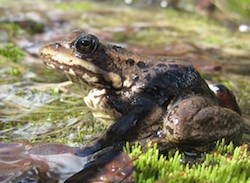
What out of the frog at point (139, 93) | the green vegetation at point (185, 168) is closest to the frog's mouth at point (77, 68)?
the frog at point (139, 93)

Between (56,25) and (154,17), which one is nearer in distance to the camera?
(56,25)

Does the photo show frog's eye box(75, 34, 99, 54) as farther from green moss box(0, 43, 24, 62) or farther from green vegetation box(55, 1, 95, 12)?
green vegetation box(55, 1, 95, 12)

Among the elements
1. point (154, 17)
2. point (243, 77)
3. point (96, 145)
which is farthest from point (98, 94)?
point (154, 17)

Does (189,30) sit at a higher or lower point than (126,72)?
lower

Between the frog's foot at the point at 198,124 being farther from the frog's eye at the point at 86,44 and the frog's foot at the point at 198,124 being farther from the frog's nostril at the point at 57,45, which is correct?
the frog's nostril at the point at 57,45

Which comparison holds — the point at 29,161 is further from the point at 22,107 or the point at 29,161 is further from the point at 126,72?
the point at 22,107

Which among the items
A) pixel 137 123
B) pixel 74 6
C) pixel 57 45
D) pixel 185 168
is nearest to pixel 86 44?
pixel 57 45

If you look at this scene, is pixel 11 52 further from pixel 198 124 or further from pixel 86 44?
pixel 198 124
